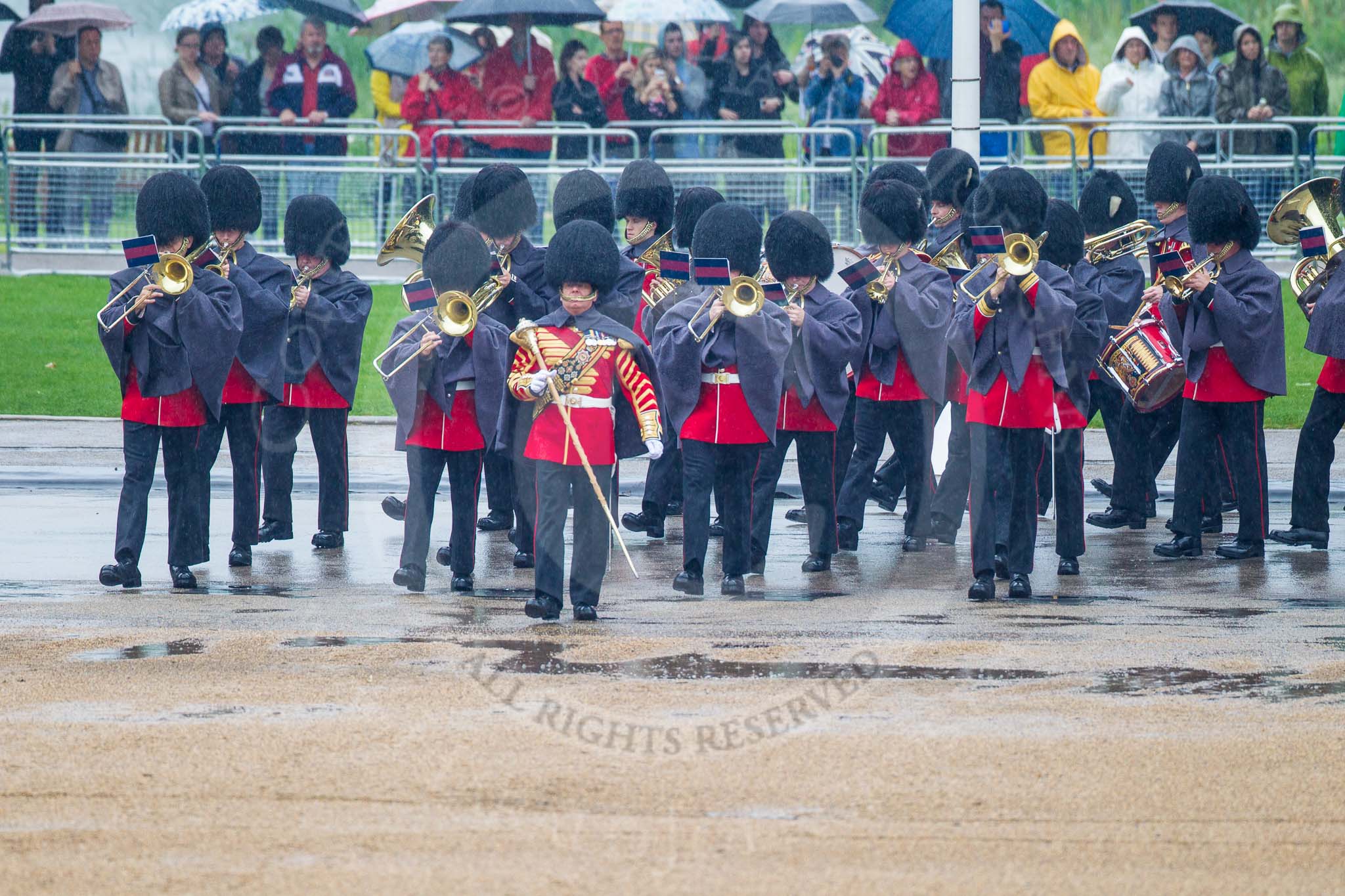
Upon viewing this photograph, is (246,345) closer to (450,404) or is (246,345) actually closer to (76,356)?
(450,404)

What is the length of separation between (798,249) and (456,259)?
153 centimetres

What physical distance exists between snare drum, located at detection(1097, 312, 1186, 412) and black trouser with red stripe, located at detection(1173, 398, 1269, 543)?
20cm

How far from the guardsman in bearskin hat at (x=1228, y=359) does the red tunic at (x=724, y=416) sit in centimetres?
223

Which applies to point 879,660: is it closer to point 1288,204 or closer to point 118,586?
point 118,586

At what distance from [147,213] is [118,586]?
161cm

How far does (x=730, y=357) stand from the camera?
8.62 metres

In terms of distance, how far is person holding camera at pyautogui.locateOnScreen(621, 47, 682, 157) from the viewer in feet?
55.6

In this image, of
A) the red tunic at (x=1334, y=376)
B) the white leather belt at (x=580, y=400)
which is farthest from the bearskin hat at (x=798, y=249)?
the red tunic at (x=1334, y=376)

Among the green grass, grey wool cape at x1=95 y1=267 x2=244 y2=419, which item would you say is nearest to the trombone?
grey wool cape at x1=95 y1=267 x2=244 y2=419

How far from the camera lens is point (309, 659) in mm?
7113

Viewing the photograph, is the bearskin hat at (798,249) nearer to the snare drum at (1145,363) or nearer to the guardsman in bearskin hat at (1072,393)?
the guardsman in bearskin hat at (1072,393)

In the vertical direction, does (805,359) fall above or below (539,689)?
above

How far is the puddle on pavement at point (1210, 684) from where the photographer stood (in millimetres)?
6602

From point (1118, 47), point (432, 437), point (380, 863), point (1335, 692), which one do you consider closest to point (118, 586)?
point (432, 437)
